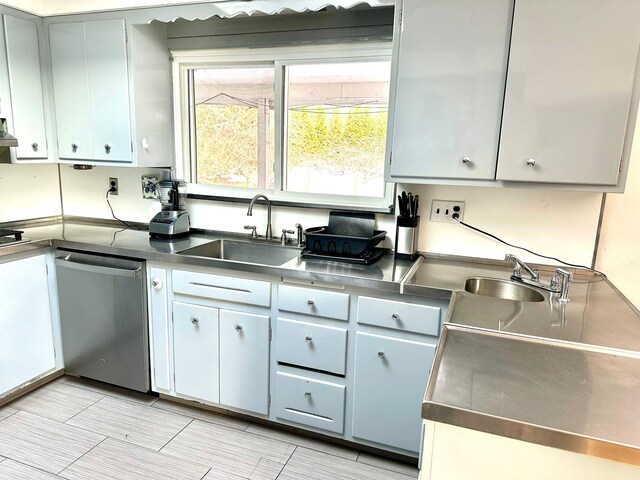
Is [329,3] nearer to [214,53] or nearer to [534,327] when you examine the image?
[214,53]

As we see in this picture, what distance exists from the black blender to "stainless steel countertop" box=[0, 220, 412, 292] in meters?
0.06

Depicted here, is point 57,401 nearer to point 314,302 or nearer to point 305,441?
point 305,441

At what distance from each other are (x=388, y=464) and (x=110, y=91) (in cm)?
251

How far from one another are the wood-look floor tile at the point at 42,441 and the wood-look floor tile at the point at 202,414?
14.5 inches

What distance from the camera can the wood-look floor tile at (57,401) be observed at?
2.29 metres

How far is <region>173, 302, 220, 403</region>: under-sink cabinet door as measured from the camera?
85.5 inches

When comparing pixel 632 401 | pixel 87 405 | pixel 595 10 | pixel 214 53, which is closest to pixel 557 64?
pixel 595 10

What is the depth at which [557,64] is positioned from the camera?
5.27ft

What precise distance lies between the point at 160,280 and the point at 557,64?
207 cm

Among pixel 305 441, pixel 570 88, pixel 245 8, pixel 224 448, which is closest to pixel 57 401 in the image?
pixel 224 448

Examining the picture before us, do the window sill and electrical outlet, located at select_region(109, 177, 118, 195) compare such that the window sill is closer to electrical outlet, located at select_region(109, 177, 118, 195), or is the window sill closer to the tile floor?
electrical outlet, located at select_region(109, 177, 118, 195)

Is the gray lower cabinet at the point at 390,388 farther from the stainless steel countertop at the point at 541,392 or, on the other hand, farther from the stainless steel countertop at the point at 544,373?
the stainless steel countertop at the point at 541,392

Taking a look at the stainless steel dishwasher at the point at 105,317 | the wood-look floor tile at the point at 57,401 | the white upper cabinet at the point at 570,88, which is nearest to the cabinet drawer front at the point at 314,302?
the stainless steel dishwasher at the point at 105,317

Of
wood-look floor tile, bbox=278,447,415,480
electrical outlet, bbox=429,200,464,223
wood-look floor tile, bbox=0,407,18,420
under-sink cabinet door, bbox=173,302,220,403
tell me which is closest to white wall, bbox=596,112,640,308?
electrical outlet, bbox=429,200,464,223
